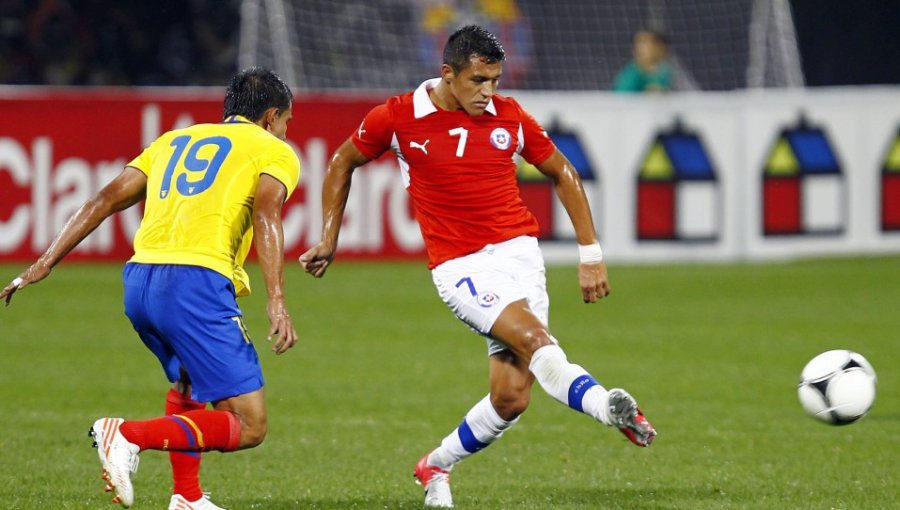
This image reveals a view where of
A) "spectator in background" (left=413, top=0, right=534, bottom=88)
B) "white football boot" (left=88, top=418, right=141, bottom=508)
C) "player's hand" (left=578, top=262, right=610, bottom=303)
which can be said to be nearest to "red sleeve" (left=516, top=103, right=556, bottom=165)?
"player's hand" (left=578, top=262, right=610, bottom=303)

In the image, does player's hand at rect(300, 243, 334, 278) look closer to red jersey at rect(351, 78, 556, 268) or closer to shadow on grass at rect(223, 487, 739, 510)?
red jersey at rect(351, 78, 556, 268)

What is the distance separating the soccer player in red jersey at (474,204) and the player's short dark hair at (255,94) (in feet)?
2.52

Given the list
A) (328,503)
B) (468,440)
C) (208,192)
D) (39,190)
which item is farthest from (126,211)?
(208,192)

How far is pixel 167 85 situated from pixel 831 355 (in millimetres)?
14154

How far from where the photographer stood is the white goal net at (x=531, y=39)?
61.8 ft

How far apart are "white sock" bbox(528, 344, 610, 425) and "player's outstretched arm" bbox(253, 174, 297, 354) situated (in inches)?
40.5

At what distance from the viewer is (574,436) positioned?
27.4 feet

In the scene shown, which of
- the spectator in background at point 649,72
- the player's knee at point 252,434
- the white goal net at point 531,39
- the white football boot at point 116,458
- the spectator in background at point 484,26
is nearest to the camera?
the white football boot at point 116,458

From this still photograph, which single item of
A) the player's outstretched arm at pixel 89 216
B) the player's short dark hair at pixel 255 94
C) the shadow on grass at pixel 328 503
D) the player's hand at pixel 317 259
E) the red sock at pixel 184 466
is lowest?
the shadow on grass at pixel 328 503

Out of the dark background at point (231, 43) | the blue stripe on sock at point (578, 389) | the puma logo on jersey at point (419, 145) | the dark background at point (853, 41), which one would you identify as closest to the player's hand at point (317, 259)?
the puma logo on jersey at point (419, 145)

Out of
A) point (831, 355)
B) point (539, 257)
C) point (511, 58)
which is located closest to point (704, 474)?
point (831, 355)

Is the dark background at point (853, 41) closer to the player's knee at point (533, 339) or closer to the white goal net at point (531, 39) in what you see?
the white goal net at point (531, 39)

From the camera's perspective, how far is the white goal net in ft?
61.8

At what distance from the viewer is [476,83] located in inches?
248
